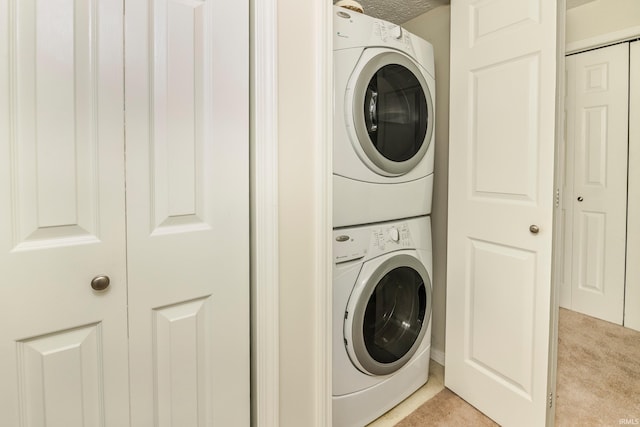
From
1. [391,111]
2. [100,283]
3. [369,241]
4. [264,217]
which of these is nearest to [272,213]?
[264,217]

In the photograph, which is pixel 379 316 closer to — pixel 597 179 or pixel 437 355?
pixel 437 355

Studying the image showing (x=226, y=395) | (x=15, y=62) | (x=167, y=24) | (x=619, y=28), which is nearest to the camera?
(x=15, y=62)

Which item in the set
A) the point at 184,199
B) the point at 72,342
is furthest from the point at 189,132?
the point at 72,342

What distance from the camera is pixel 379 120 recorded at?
4.72 ft

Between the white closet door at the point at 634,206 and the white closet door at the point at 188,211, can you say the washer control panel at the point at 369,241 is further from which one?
the white closet door at the point at 634,206

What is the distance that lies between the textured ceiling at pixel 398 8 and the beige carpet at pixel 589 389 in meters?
2.20

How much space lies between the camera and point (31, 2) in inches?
26.1

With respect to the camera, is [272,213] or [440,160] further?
[440,160]

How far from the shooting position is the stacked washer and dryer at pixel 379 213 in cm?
135

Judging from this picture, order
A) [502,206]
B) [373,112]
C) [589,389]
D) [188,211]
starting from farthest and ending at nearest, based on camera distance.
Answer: [589,389], [502,206], [373,112], [188,211]

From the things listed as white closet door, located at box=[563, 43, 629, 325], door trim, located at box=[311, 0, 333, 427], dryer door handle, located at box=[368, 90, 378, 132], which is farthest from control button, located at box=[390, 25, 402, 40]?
white closet door, located at box=[563, 43, 629, 325]

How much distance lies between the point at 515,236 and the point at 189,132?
138 centimetres

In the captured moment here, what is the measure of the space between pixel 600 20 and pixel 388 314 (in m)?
2.69

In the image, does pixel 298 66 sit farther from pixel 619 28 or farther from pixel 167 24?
pixel 619 28
